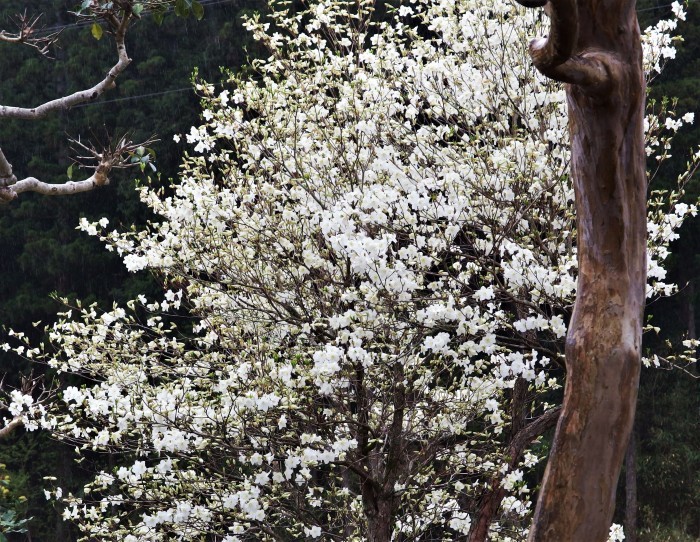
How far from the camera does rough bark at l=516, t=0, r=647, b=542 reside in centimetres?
332

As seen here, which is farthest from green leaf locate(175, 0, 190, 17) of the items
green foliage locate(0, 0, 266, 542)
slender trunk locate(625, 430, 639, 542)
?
slender trunk locate(625, 430, 639, 542)

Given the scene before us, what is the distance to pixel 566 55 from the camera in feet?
9.70

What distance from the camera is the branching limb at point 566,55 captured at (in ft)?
9.43

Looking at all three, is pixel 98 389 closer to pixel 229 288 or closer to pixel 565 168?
pixel 229 288

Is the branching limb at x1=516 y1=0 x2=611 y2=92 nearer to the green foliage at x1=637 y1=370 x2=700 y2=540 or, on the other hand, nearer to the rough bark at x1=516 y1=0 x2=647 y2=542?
the rough bark at x1=516 y1=0 x2=647 y2=542

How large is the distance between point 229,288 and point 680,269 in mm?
11358

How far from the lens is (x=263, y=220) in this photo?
18.9ft

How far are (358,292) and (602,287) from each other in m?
2.01

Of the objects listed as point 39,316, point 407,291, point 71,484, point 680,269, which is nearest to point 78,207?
point 39,316

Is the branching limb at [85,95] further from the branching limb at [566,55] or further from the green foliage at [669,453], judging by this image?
the green foliage at [669,453]

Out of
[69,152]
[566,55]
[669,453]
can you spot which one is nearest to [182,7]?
[566,55]

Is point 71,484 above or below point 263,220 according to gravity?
above

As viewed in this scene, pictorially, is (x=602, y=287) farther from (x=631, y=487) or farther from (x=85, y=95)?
(x=631, y=487)

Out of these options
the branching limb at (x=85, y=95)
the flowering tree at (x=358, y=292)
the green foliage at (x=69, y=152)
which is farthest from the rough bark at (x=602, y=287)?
the green foliage at (x=69, y=152)
